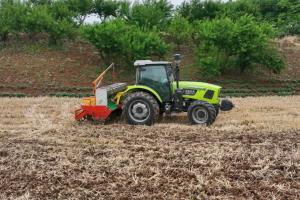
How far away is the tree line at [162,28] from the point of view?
2662cm

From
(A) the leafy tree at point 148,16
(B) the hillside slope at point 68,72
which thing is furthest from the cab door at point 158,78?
(A) the leafy tree at point 148,16

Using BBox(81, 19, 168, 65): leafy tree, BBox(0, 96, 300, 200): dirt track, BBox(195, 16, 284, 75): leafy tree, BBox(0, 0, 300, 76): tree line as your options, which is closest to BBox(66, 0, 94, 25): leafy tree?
BBox(0, 0, 300, 76): tree line

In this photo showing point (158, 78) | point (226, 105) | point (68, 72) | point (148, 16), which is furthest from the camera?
point (148, 16)

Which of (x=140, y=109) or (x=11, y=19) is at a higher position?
(x=11, y=19)

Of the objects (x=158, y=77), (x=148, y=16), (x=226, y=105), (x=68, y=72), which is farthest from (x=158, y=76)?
(x=148, y=16)

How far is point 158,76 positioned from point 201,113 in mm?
1475

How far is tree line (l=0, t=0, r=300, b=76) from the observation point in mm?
26625

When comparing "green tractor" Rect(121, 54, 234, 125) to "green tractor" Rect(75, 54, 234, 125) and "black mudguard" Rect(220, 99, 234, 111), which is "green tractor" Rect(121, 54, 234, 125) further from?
"black mudguard" Rect(220, 99, 234, 111)

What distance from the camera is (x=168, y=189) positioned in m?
6.62

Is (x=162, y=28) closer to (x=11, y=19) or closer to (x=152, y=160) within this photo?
(x=11, y=19)

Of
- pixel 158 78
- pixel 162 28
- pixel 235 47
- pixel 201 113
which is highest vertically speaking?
pixel 162 28

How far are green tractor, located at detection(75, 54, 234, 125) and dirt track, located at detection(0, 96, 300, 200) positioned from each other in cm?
40

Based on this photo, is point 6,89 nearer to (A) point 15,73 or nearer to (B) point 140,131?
(A) point 15,73

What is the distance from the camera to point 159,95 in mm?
12148
